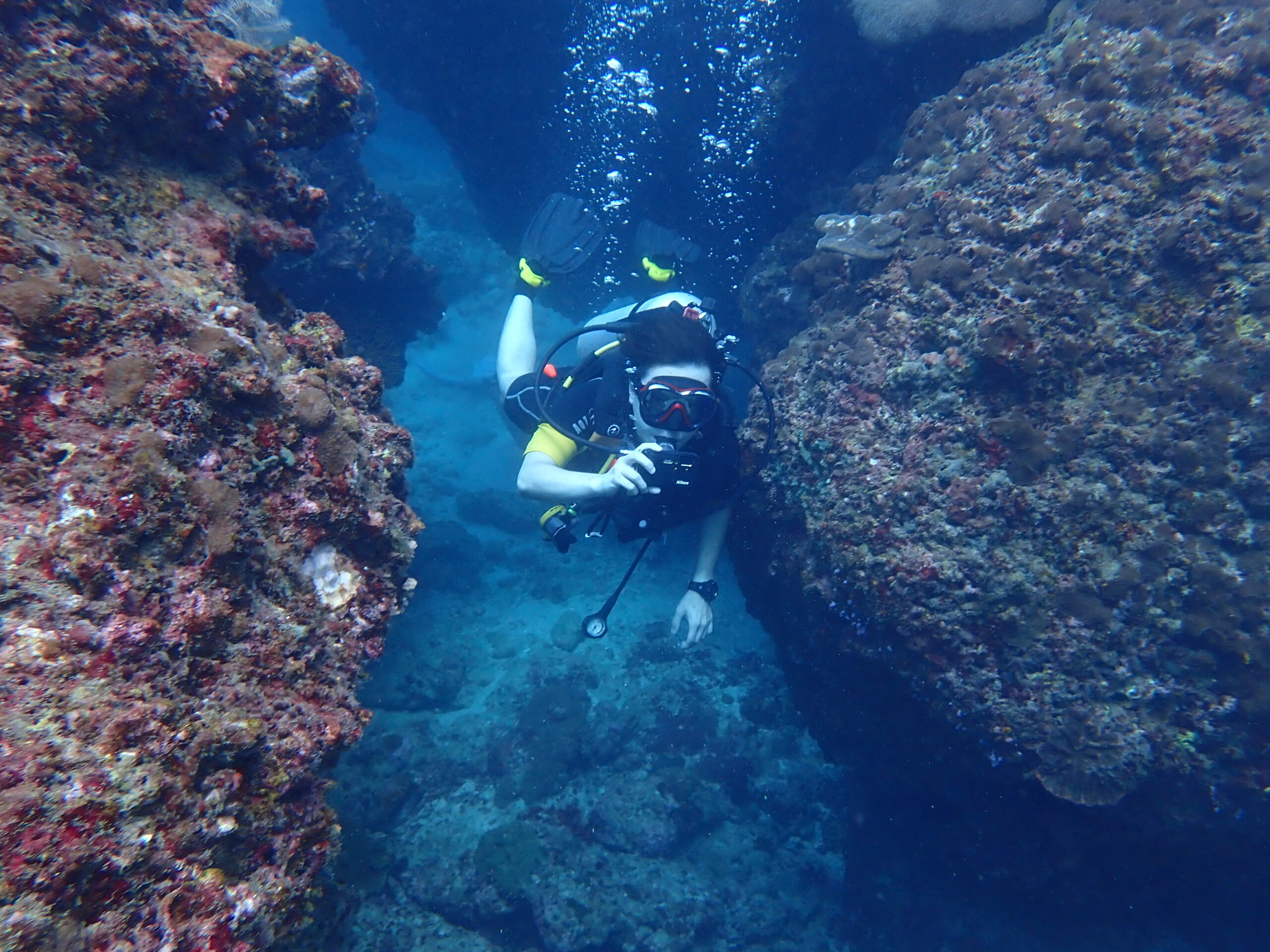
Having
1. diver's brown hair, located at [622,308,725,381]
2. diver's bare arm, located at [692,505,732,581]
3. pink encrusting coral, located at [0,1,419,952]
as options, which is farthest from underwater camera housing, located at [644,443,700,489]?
pink encrusting coral, located at [0,1,419,952]

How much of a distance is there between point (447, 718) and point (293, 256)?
7.11 m

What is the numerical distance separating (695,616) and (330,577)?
3706 mm

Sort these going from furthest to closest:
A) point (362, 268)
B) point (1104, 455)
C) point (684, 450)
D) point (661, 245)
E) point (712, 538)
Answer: point (362, 268)
point (661, 245)
point (712, 538)
point (684, 450)
point (1104, 455)

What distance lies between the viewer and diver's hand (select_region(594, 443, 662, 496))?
4.12 m

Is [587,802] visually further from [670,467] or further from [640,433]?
[640,433]

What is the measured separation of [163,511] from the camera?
1921 millimetres

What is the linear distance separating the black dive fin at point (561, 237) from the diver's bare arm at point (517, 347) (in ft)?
2.44

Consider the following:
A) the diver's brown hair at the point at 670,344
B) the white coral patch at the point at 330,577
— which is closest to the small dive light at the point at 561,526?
the diver's brown hair at the point at 670,344

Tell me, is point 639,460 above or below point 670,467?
below

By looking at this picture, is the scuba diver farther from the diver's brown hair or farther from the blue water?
the blue water

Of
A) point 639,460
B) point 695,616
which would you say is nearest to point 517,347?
point 639,460

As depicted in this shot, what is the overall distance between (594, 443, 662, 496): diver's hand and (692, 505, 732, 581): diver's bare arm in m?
1.80

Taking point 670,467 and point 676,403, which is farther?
point 670,467

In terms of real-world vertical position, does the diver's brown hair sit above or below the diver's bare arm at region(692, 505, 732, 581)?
above
